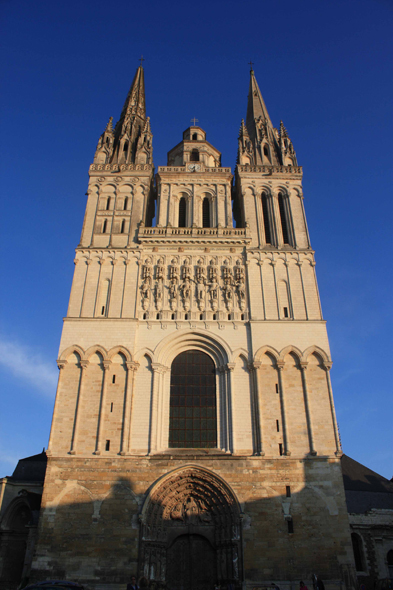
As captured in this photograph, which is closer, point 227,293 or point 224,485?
point 224,485

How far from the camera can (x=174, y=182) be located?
2766cm

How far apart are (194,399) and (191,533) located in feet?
17.6

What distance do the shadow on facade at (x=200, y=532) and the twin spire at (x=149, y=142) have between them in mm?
18601

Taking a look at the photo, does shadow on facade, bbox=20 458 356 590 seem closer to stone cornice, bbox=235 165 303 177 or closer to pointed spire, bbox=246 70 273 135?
stone cornice, bbox=235 165 303 177

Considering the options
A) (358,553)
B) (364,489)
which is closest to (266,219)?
(364,489)

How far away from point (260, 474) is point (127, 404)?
610cm

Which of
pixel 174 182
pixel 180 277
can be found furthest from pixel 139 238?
pixel 174 182

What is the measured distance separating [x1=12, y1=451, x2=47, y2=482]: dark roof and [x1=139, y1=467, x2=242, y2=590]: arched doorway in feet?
25.3

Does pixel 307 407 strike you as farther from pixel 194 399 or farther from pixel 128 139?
pixel 128 139

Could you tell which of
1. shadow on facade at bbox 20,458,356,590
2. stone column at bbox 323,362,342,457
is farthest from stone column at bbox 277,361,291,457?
stone column at bbox 323,362,342,457

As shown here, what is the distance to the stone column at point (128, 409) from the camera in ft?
60.7

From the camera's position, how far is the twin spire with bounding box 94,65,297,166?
94.5 ft

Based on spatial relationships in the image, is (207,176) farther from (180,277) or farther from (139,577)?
(139,577)

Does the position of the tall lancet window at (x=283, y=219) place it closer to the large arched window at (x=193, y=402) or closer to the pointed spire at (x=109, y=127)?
the large arched window at (x=193, y=402)
